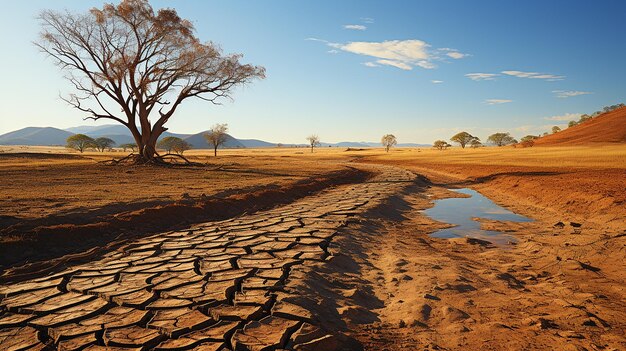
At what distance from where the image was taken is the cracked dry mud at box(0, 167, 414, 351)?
2982 millimetres

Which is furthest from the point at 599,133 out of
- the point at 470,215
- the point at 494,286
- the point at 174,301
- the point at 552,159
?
the point at 174,301

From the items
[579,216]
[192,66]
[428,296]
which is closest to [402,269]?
[428,296]

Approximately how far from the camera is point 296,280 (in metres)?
4.28

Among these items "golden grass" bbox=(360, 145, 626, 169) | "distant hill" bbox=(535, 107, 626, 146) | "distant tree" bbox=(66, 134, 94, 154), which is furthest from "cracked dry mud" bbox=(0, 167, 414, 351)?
"distant tree" bbox=(66, 134, 94, 154)

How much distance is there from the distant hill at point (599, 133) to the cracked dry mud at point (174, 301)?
66092 millimetres

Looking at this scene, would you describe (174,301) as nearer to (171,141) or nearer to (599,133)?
(599,133)

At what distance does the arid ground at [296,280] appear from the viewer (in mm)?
3133

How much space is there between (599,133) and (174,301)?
8037cm

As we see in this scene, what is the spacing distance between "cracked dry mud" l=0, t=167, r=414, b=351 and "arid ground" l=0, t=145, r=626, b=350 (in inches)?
0.7

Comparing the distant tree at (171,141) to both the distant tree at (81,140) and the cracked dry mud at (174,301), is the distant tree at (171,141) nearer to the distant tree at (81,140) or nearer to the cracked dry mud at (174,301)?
the distant tree at (81,140)

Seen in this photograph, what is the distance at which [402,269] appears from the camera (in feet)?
16.9

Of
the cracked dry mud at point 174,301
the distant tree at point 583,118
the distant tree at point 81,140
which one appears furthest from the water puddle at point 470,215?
the distant tree at point 583,118

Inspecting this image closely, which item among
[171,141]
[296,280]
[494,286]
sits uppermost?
[171,141]

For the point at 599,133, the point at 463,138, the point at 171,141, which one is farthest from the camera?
the point at 463,138
